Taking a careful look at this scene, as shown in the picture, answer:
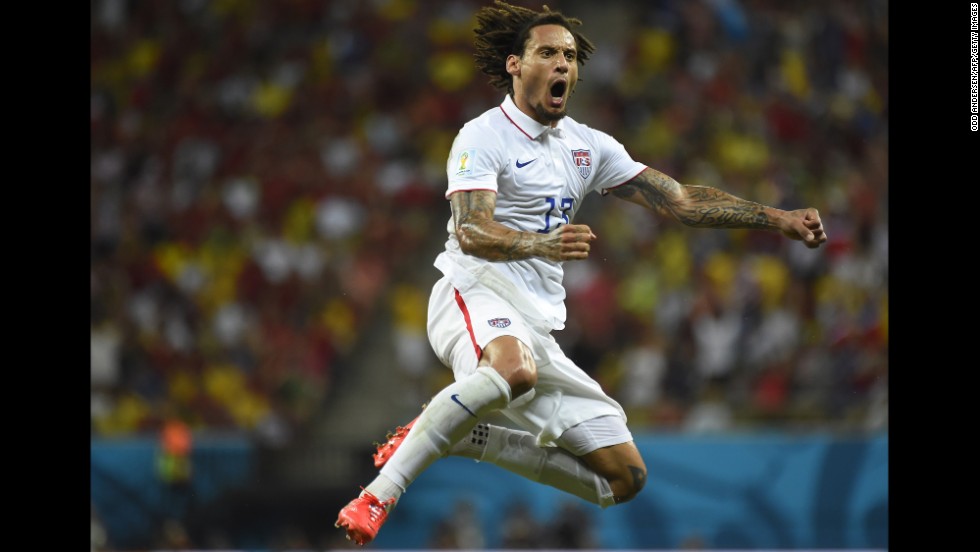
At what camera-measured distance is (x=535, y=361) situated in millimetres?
6340

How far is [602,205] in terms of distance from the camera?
51.5 feet

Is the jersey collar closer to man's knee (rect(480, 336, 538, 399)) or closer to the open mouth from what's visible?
the open mouth

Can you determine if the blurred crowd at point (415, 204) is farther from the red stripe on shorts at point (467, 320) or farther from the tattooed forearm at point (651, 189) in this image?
the red stripe on shorts at point (467, 320)

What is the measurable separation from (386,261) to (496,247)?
35.5 feet

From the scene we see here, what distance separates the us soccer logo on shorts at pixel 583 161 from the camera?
21.8ft

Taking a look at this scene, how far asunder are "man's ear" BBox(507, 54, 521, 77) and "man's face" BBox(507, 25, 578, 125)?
0.03 meters

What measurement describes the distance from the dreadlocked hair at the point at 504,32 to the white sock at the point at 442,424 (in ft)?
5.27

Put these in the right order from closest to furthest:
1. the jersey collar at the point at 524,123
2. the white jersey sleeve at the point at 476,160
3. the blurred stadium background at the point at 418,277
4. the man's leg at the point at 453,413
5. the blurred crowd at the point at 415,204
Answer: the man's leg at the point at 453,413, the white jersey sleeve at the point at 476,160, the jersey collar at the point at 524,123, the blurred stadium background at the point at 418,277, the blurred crowd at the point at 415,204

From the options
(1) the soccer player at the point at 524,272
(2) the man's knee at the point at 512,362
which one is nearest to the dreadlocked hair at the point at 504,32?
(1) the soccer player at the point at 524,272

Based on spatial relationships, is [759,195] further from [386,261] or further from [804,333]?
[386,261]

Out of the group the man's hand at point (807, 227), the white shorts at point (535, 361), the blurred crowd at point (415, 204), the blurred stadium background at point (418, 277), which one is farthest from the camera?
the blurred crowd at point (415, 204)

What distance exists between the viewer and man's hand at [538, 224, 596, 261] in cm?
560

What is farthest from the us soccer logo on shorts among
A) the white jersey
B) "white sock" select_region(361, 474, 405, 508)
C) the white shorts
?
"white sock" select_region(361, 474, 405, 508)

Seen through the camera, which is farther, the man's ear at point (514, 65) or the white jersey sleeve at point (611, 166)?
the white jersey sleeve at point (611, 166)
